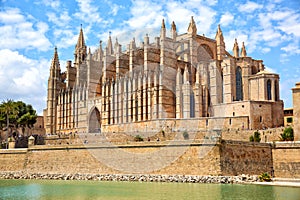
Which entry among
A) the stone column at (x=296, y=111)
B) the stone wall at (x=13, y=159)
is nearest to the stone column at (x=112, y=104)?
the stone wall at (x=13, y=159)

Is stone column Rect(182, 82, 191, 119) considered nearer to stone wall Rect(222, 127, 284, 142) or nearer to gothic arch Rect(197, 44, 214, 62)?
stone wall Rect(222, 127, 284, 142)

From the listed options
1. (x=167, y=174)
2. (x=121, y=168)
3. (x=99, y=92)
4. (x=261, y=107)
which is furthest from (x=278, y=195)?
(x=99, y=92)

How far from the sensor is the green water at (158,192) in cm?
1822

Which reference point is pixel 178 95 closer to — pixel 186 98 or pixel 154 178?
pixel 186 98

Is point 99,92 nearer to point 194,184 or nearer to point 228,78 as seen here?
point 228,78

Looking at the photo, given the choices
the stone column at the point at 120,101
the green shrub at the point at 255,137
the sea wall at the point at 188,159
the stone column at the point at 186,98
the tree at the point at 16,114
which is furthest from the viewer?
the tree at the point at 16,114

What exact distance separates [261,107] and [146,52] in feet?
43.9

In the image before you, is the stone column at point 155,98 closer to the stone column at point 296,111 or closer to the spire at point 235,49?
the spire at point 235,49

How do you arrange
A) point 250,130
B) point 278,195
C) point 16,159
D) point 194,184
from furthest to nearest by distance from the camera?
point 16,159, point 250,130, point 194,184, point 278,195

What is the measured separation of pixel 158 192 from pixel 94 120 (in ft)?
93.2

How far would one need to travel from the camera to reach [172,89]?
129 ft

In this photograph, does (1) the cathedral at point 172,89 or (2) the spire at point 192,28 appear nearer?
(1) the cathedral at point 172,89

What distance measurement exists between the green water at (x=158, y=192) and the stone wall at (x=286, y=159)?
4.84m

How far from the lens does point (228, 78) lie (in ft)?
125
